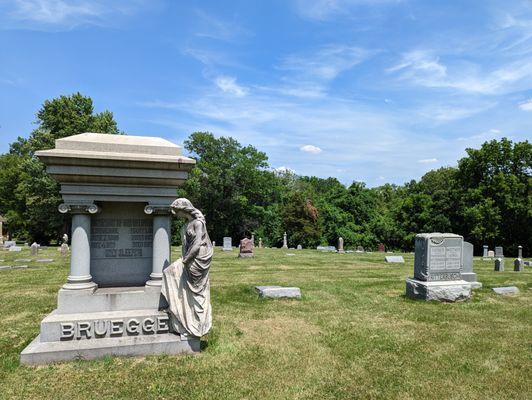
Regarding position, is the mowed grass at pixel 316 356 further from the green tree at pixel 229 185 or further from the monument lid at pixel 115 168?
the green tree at pixel 229 185

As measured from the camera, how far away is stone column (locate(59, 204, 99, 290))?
5.99 meters

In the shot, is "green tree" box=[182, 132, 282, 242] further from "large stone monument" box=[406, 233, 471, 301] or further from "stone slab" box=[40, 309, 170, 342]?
"stone slab" box=[40, 309, 170, 342]

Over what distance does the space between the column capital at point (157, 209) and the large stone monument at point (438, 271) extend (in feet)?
24.4

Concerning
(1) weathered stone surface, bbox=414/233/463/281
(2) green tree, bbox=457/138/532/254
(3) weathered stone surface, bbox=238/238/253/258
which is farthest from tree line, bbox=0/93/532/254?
(1) weathered stone surface, bbox=414/233/463/281

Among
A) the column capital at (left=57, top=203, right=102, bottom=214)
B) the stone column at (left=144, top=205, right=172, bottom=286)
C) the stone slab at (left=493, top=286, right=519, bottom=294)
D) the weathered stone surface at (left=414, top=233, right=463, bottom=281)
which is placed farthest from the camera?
the stone slab at (left=493, top=286, right=519, bottom=294)

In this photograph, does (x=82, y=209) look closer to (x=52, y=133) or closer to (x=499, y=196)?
(x=52, y=133)

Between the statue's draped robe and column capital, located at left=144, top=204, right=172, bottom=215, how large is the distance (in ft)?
2.46

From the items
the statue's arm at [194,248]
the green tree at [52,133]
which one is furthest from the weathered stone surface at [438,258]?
the green tree at [52,133]

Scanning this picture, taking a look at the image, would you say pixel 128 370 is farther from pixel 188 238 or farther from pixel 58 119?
pixel 58 119

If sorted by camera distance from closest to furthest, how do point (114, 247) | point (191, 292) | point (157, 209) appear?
point (191, 292) → point (157, 209) → point (114, 247)

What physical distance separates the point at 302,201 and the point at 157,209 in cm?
3742

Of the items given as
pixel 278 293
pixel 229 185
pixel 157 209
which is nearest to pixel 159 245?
pixel 157 209

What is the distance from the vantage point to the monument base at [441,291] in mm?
9898

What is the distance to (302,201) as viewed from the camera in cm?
4322
